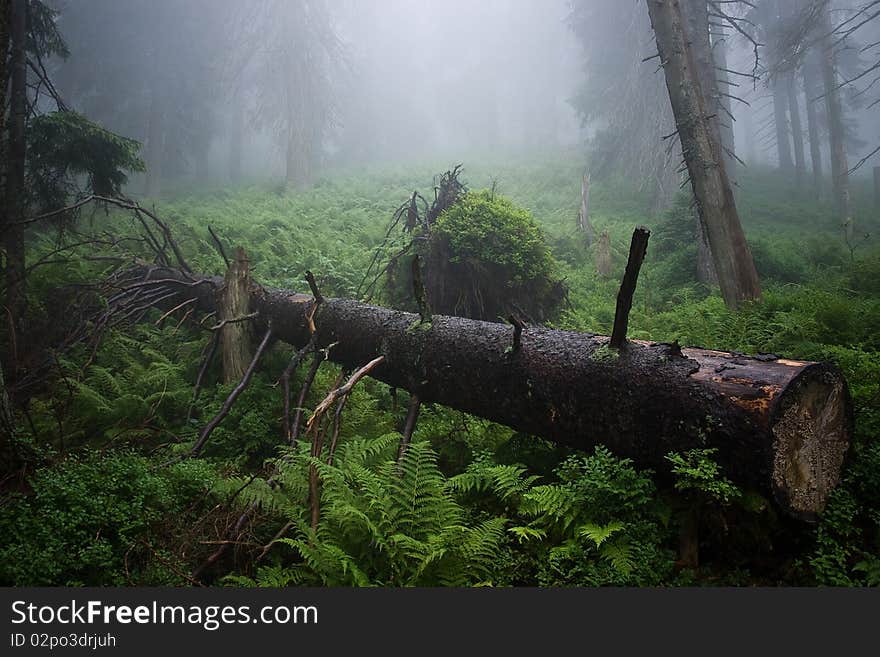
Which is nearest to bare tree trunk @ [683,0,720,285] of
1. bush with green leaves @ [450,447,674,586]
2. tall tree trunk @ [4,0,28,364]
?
bush with green leaves @ [450,447,674,586]

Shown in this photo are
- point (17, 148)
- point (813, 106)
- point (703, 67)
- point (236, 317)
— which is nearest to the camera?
point (236, 317)

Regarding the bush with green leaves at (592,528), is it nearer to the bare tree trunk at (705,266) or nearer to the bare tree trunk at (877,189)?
the bare tree trunk at (705,266)

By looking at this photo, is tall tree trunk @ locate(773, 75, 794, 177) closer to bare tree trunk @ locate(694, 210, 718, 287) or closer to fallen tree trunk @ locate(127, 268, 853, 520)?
bare tree trunk @ locate(694, 210, 718, 287)

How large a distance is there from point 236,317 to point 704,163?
677cm

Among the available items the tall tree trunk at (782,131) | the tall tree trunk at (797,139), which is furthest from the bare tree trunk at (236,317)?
the tall tree trunk at (782,131)

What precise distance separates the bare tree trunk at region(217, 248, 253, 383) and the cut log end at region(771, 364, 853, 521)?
5916mm

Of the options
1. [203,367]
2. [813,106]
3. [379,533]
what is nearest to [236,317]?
[203,367]

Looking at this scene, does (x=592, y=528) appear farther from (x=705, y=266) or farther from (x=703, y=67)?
(x=703, y=67)

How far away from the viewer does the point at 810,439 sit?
292 cm

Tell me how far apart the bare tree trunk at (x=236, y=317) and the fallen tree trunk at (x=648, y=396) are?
9.32 ft

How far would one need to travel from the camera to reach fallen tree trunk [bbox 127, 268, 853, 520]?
2.80 m

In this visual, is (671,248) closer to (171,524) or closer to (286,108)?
(171,524)

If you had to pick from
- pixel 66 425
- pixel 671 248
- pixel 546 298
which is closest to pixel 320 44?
pixel 671 248

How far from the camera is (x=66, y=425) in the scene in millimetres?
5348
